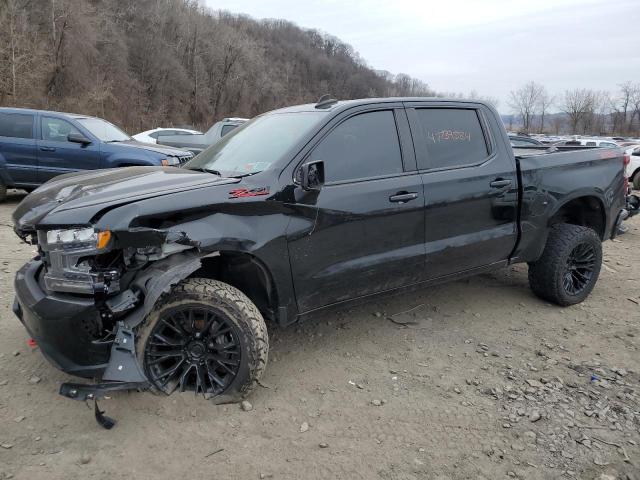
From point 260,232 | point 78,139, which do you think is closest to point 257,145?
point 260,232

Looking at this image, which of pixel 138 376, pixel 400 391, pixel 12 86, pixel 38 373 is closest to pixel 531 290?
pixel 400 391

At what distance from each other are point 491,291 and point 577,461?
2570 millimetres

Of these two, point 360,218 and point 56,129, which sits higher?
point 56,129

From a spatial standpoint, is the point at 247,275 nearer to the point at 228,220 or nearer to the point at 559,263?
the point at 228,220

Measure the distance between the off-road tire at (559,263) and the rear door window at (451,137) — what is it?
116 cm

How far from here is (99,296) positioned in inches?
104

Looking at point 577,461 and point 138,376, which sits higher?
point 138,376

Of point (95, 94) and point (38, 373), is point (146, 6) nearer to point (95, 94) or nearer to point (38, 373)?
point (95, 94)

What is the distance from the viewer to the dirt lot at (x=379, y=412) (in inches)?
99.2

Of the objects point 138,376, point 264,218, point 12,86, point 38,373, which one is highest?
point 12,86

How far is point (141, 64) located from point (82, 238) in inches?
2042

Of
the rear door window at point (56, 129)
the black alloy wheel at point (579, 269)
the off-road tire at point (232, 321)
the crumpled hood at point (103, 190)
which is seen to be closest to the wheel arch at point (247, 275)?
the off-road tire at point (232, 321)

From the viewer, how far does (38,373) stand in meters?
3.25

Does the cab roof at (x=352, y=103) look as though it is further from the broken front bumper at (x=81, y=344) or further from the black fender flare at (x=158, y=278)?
the broken front bumper at (x=81, y=344)
